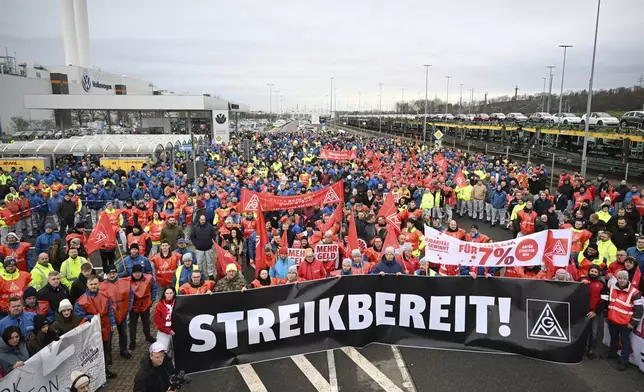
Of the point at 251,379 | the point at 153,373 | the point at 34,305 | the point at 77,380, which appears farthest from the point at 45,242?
the point at 77,380

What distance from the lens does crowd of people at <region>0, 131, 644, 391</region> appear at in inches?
252

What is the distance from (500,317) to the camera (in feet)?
21.2

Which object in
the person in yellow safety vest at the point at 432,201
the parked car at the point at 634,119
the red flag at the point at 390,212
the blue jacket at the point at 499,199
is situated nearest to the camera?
the red flag at the point at 390,212

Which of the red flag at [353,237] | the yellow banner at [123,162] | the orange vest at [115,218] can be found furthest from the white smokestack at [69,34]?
the red flag at [353,237]

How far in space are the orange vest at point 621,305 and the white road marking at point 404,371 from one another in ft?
10.6

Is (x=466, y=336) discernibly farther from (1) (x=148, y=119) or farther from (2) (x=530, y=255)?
(1) (x=148, y=119)

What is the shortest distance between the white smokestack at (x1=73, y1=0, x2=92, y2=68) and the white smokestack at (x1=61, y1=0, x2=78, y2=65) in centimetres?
166

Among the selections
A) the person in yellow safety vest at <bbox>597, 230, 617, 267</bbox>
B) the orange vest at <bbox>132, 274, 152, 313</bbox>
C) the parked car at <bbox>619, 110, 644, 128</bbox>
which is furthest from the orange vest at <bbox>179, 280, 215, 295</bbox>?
the parked car at <bbox>619, 110, 644, 128</bbox>

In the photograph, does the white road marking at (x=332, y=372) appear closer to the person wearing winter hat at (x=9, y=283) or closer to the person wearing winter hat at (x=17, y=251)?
the person wearing winter hat at (x=9, y=283)

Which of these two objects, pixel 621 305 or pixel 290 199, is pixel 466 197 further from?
pixel 621 305

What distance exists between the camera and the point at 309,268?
25.9 feet

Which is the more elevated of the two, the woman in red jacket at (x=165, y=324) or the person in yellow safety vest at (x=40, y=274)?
the person in yellow safety vest at (x=40, y=274)

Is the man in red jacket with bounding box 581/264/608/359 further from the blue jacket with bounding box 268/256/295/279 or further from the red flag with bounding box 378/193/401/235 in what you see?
the red flag with bounding box 378/193/401/235

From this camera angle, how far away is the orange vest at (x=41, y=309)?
6059 mm
